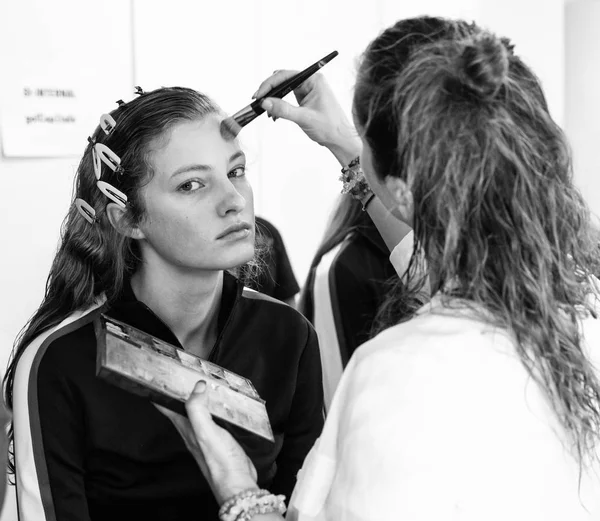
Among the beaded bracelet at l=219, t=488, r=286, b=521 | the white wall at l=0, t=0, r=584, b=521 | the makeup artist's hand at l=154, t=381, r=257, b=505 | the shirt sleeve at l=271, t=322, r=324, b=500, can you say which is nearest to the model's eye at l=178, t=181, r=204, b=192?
the shirt sleeve at l=271, t=322, r=324, b=500

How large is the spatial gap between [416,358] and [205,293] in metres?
0.68

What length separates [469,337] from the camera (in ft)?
2.52

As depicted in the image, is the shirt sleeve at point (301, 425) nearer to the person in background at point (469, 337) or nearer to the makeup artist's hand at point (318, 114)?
the makeup artist's hand at point (318, 114)

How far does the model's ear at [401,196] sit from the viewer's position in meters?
0.84

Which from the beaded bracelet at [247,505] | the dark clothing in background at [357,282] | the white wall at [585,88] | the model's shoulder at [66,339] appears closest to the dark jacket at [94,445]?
the model's shoulder at [66,339]

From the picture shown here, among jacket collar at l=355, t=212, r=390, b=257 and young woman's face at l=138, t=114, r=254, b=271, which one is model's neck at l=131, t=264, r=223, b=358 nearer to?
young woman's face at l=138, t=114, r=254, b=271

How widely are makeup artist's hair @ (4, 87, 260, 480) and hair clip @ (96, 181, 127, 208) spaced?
1 cm

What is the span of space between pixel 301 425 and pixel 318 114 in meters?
0.53

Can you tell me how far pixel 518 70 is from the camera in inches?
32.0

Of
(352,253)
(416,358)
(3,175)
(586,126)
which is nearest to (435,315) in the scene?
(416,358)

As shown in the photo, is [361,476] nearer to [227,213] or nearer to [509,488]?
[509,488]

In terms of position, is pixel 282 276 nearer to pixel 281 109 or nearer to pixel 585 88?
pixel 281 109

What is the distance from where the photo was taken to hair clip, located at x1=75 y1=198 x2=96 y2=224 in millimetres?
1355

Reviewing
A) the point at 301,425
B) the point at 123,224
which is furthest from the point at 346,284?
the point at 123,224
